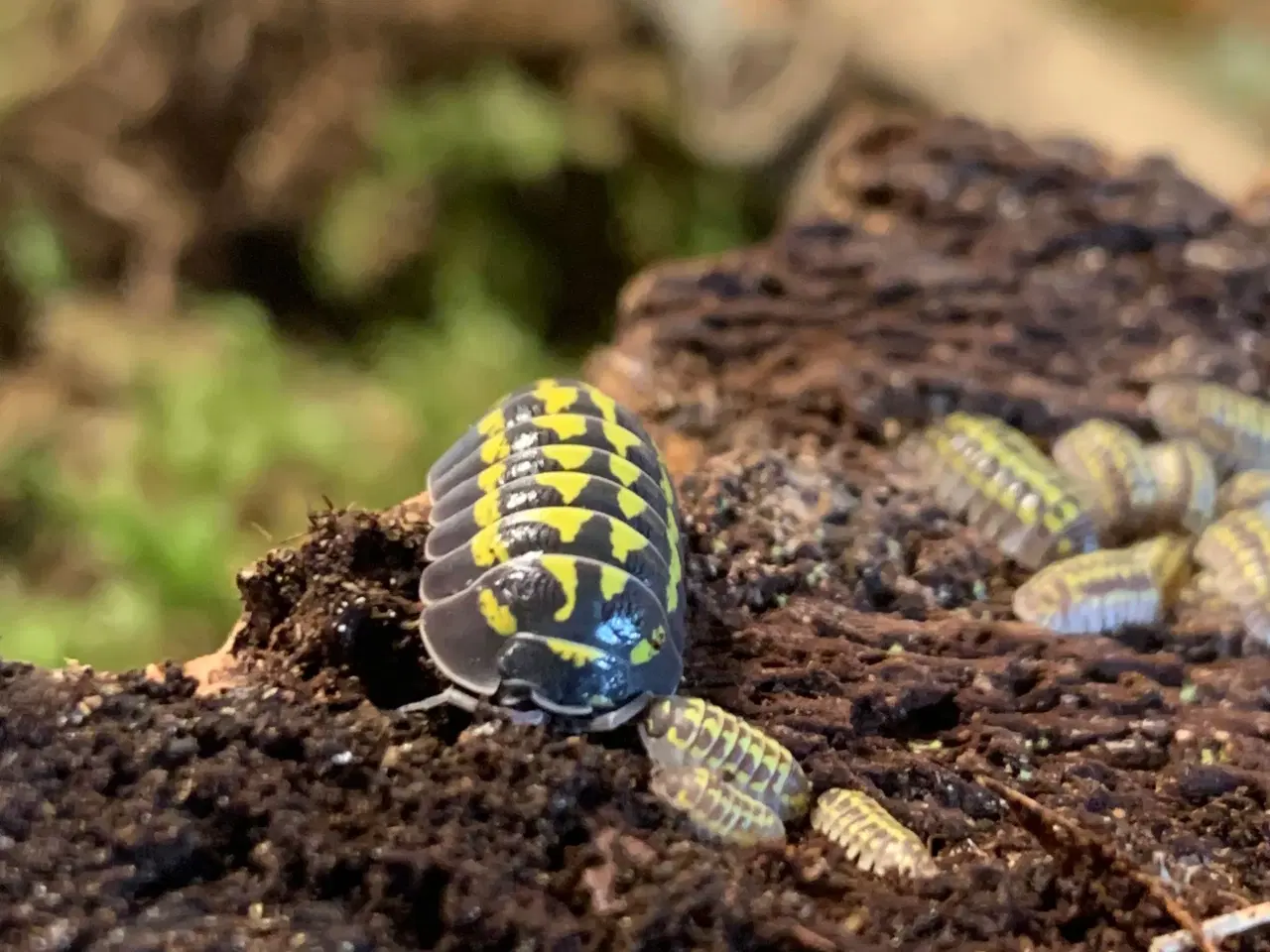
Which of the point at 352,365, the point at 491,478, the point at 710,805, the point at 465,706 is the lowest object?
the point at 710,805

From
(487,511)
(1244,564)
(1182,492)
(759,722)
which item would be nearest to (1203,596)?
(1244,564)

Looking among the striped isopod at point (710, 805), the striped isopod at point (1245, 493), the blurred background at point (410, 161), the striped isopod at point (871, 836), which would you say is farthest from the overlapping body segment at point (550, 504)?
the blurred background at point (410, 161)

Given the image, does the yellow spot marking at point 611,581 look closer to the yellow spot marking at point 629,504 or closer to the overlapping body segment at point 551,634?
the overlapping body segment at point 551,634

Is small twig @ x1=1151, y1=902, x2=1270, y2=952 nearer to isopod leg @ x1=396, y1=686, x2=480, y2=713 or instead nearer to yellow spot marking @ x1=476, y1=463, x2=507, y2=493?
isopod leg @ x1=396, y1=686, x2=480, y2=713

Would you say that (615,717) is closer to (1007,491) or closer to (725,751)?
(725,751)

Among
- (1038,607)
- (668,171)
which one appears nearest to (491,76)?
(668,171)

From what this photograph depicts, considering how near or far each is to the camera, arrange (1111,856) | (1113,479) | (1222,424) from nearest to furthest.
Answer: (1111,856)
(1113,479)
(1222,424)

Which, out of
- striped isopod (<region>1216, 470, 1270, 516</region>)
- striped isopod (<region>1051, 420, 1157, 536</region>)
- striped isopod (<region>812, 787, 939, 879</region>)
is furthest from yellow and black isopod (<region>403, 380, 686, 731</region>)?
striped isopod (<region>1216, 470, 1270, 516</region>)

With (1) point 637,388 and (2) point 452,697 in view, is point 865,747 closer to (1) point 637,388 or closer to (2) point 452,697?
(2) point 452,697
